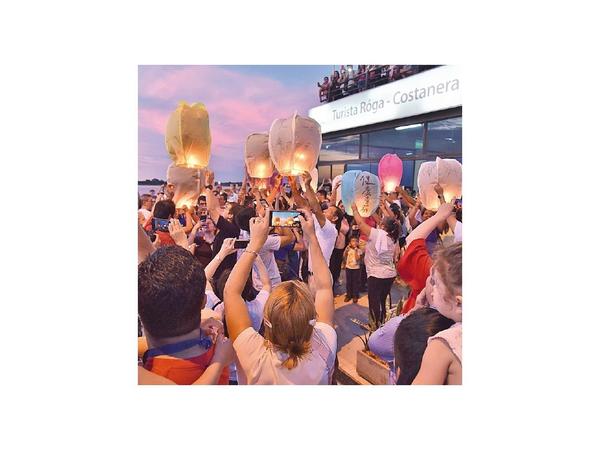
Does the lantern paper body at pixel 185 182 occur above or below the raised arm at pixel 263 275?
above

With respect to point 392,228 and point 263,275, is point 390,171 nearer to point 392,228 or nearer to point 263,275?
point 392,228

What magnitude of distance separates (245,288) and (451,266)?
0.88 m

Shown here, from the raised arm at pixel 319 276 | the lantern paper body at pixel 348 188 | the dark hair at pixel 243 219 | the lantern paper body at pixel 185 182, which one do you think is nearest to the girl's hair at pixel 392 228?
the lantern paper body at pixel 348 188

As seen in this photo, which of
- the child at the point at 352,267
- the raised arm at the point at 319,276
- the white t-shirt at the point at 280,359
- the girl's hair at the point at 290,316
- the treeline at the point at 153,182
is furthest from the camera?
the child at the point at 352,267

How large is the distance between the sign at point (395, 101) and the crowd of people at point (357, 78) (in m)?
0.02

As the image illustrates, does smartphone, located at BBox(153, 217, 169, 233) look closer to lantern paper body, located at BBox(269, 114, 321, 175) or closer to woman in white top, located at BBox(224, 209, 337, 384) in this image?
woman in white top, located at BBox(224, 209, 337, 384)

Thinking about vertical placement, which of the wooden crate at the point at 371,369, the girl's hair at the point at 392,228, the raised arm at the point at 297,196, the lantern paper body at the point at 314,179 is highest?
the lantern paper body at the point at 314,179

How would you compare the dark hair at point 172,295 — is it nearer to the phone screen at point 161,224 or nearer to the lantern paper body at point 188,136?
the phone screen at point 161,224

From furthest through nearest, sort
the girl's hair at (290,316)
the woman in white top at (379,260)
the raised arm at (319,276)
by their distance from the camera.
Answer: the woman in white top at (379,260)
the raised arm at (319,276)
the girl's hair at (290,316)

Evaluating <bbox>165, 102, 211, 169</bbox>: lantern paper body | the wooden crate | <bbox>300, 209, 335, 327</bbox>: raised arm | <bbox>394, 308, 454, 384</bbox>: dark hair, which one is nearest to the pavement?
the wooden crate

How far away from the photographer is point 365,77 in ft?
5.65

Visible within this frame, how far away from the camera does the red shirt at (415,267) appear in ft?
5.47
